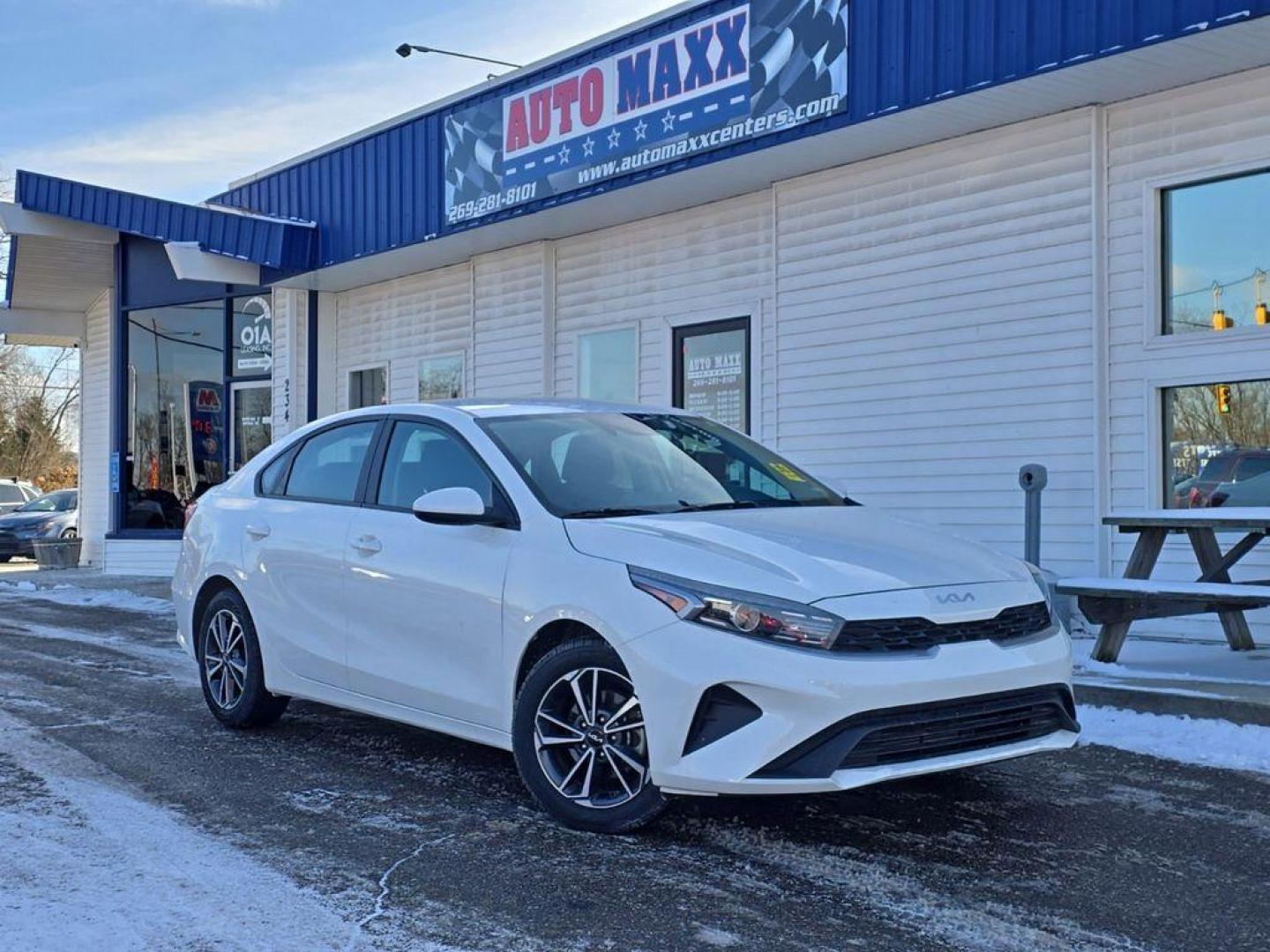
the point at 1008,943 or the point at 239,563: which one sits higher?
the point at 239,563

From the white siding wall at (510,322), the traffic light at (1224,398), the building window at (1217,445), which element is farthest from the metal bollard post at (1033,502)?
the white siding wall at (510,322)

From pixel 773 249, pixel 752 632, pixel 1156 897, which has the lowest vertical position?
pixel 1156 897

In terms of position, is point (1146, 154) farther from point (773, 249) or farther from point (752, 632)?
point (752, 632)

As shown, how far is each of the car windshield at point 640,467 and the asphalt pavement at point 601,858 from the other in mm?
1196

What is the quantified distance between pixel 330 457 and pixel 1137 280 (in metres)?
5.56

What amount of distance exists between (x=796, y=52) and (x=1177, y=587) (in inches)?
202

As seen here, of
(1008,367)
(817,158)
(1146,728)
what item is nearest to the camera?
(1146,728)

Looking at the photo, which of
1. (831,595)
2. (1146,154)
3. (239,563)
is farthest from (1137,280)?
(239,563)

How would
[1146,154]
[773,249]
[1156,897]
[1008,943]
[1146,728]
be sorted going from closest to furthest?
[1008,943] < [1156,897] < [1146,728] < [1146,154] < [773,249]

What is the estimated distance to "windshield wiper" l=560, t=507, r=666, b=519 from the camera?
4.78 meters

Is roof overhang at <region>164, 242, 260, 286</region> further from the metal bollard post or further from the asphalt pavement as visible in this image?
the metal bollard post

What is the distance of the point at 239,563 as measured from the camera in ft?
20.7

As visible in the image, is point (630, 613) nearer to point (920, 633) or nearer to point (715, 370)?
point (920, 633)

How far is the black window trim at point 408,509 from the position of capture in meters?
4.89
